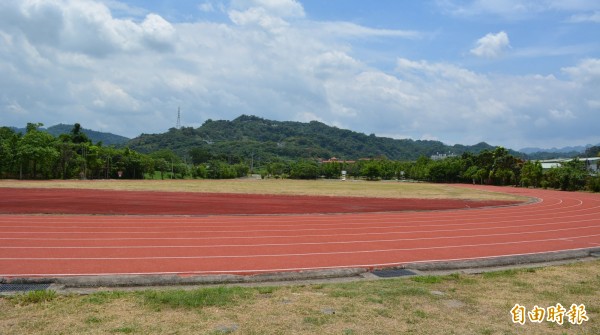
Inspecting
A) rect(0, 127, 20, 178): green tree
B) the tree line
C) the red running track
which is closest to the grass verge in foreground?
the red running track

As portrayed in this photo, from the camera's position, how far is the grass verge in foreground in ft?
16.4

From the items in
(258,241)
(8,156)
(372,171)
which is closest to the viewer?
(258,241)

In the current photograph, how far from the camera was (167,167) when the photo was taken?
7600 cm

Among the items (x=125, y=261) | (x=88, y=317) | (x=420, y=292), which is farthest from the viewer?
(x=125, y=261)

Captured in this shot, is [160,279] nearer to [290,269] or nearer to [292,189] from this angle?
[290,269]

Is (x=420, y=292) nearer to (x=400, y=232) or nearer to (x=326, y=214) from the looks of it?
(x=400, y=232)

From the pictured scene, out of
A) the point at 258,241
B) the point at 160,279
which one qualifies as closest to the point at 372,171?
the point at 258,241

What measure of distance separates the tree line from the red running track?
3056 cm

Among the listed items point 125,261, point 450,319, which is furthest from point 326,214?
point 450,319

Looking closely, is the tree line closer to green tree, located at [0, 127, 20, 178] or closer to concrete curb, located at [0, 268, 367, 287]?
green tree, located at [0, 127, 20, 178]

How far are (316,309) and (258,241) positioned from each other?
5.87 m

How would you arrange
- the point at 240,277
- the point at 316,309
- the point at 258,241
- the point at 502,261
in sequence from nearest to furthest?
the point at 316,309
the point at 240,277
the point at 502,261
the point at 258,241

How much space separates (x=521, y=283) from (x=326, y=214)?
38.4ft

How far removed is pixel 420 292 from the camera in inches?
259
